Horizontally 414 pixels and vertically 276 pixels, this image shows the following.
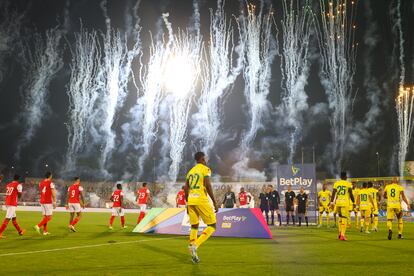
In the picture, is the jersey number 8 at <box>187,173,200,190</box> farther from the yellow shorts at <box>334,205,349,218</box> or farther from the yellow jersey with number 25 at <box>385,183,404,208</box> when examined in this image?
the yellow jersey with number 25 at <box>385,183,404,208</box>

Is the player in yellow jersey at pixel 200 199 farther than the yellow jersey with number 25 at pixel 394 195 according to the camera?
No

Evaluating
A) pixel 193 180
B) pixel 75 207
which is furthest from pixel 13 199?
pixel 193 180

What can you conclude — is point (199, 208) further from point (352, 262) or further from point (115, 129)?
point (115, 129)

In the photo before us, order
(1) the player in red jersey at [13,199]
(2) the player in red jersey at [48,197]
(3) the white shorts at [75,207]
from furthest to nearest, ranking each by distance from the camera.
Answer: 1. (3) the white shorts at [75,207]
2. (2) the player in red jersey at [48,197]
3. (1) the player in red jersey at [13,199]

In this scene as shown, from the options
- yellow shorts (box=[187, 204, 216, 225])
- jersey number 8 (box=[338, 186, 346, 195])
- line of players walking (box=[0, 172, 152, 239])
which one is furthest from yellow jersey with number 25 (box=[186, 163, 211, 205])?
line of players walking (box=[0, 172, 152, 239])

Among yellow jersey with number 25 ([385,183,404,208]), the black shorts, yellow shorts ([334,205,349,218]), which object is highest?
yellow jersey with number 25 ([385,183,404,208])

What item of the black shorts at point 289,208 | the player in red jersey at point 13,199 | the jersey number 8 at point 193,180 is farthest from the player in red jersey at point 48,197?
the black shorts at point 289,208

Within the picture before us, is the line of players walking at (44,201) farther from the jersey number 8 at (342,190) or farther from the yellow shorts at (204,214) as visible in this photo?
the jersey number 8 at (342,190)

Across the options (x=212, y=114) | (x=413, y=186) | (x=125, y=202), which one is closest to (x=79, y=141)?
(x=212, y=114)

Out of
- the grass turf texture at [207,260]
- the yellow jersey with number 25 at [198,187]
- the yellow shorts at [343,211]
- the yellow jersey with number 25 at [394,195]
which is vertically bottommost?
the grass turf texture at [207,260]

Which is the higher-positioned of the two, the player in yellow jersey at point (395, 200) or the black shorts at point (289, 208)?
the player in yellow jersey at point (395, 200)

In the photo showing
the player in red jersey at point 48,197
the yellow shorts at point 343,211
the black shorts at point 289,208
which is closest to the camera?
the yellow shorts at point 343,211

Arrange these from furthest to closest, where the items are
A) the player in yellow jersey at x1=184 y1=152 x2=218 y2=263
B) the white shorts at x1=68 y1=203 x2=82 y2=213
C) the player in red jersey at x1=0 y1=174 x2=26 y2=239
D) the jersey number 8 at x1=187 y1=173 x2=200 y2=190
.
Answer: the white shorts at x1=68 y1=203 x2=82 y2=213 < the player in red jersey at x1=0 y1=174 x2=26 y2=239 < the jersey number 8 at x1=187 y1=173 x2=200 y2=190 < the player in yellow jersey at x1=184 y1=152 x2=218 y2=263

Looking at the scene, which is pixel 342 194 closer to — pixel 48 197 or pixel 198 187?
pixel 198 187
